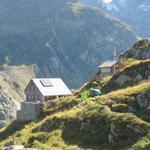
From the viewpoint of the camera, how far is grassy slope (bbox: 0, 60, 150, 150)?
106 m

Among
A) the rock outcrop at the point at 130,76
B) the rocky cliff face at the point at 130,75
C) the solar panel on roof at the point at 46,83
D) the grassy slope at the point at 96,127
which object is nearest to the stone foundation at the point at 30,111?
the grassy slope at the point at 96,127

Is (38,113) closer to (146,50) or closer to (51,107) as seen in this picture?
(51,107)

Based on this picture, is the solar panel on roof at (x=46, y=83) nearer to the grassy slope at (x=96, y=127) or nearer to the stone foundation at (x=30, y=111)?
the stone foundation at (x=30, y=111)

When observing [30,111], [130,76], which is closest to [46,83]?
[30,111]

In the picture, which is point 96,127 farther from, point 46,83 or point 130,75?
point 46,83

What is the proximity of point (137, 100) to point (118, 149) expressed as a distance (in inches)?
767

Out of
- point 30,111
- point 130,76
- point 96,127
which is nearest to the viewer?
point 96,127

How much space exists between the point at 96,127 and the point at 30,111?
41.1 m

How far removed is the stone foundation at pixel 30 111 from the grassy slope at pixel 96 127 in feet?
27.8

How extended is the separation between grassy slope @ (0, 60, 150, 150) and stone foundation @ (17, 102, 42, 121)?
849 cm

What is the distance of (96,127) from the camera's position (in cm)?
11438

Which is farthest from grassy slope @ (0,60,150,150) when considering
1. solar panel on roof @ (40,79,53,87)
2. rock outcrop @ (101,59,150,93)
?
solar panel on roof @ (40,79,53,87)

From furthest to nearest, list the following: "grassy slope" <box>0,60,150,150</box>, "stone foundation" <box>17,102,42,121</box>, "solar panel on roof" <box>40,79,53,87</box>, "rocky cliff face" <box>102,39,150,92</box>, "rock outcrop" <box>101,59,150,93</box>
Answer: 1. "solar panel on roof" <box>40,79,53,87</box>
2. "stone foundation" <box>17,102,42,121</box>
3. "rocky cliff face" <box>102,39,150,92</box>
4. "rock outcrop" <box>101,59,150,93</box>
5. "grassy slope" <box>0,60,150,150</box>

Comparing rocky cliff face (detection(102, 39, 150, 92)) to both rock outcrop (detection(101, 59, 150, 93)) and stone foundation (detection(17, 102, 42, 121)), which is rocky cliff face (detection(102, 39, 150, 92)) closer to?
rock outcrop (detection(101, 59, 150, 93))
